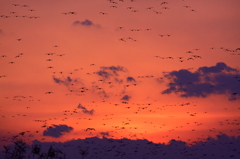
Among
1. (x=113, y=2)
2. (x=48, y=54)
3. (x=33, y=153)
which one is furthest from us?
(x=33, y=153)

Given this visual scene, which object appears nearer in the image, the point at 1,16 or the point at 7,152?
the point at 1,16

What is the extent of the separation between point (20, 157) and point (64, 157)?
9674 mm

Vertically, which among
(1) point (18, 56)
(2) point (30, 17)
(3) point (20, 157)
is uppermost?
(2) point (30, 17)

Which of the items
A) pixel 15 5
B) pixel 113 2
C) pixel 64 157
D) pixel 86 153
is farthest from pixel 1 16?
pixel 86 153

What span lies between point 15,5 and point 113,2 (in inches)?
613

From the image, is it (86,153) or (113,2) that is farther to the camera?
(86,153)

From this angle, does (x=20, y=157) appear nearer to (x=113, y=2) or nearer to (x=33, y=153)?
(x=33, y=153)

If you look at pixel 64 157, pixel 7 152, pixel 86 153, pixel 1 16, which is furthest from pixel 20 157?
pixel 86 153

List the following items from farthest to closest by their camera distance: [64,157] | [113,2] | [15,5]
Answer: [64,157], [15,5], [113,2]

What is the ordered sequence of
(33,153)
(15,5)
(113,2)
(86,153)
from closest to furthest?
(113,2)
(15,5)
(33,153)
(86,153)

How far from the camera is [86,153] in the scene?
112562 mm

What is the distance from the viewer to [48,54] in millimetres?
60812

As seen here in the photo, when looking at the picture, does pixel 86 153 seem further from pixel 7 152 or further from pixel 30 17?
pixel 30 17

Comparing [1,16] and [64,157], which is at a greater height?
[1,16]
